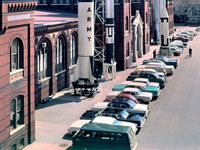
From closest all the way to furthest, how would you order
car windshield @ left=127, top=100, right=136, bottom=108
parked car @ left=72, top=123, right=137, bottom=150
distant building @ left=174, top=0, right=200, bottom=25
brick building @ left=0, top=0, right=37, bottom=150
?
1. brick building @ left=0, top=0, right=37, bottom=150
2. parked car @ left=72, top=123, right=137, bottom=150
3. car windshield @ left=127, top=100, right=136, bottom=108
4. distant building @ left=174, top=0, right=200, bottom=25

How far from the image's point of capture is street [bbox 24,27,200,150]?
27423 mm

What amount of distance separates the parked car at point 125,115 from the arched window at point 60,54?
39.8 ft

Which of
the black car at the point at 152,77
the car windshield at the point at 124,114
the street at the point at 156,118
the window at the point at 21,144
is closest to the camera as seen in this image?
the window at the point at 21,144

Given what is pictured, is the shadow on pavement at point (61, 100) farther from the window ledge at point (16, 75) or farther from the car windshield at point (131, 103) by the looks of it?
the window ledge at point (16, 75)

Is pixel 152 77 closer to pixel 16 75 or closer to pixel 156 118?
pixel 156 118

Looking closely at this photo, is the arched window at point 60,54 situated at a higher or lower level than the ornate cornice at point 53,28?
lower

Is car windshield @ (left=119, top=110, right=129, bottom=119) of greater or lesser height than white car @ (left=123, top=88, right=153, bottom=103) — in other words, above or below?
below

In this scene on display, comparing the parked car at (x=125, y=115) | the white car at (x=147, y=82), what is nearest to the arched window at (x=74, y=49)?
the white car at (x=147, y=82)

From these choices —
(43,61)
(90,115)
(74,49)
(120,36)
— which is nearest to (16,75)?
(90,115)

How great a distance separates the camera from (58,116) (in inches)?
1324

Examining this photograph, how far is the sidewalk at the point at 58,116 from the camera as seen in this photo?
27.2 metres

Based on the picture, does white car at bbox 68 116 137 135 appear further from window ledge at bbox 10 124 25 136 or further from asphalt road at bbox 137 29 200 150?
window ledge at bbox 10 124 25 136

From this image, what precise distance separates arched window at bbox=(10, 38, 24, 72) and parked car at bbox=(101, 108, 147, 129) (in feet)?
26.6

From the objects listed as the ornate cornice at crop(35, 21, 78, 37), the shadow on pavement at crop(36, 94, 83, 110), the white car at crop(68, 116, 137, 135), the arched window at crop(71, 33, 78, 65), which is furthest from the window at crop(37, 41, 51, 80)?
the white car at crop(68, 116, 137, 135)
